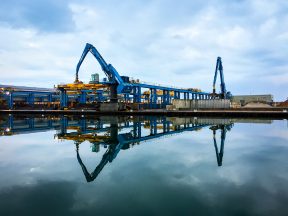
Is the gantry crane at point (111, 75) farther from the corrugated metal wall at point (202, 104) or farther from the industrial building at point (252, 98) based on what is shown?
the industrial building at point (252, 98)

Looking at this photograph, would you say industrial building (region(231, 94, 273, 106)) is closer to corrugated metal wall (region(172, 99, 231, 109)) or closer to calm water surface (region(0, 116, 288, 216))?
corrugated metal wall (region(172, 99, 231, 109))

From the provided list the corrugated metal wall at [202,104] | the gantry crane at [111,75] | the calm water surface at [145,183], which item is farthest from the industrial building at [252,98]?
the calm water surface at [145,183]

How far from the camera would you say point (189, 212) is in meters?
4.99

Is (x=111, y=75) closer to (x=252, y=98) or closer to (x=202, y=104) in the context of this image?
(x=202, y=104)

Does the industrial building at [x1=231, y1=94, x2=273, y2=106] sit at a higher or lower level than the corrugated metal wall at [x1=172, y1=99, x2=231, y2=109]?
higher

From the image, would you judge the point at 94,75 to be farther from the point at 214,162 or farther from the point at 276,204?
the point at 276,204

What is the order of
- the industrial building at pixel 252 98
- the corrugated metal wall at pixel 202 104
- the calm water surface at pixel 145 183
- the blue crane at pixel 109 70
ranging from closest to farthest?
the calm water surface at pixel 145 183 → the corrugated metal wall at pixel 202 104 → the blue crane at pixel 109 70 → the industrial building at pixel 252 98

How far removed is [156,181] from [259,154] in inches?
265

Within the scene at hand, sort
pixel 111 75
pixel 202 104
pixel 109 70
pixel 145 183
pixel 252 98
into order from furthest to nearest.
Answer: pixel 252 98
pixel 111 75
pixel 109 70
pixel 202 104
pixel 145 183

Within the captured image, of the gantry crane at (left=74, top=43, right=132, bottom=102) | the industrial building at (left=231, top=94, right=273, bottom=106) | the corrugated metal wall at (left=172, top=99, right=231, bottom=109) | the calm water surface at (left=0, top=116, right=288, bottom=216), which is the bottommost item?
the calm water surface at (left=0, top=116, right=288, bottom=216)

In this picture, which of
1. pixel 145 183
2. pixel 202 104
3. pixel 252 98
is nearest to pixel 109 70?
pixel 202 104

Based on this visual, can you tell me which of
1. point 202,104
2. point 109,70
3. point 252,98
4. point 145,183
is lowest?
point 145,183

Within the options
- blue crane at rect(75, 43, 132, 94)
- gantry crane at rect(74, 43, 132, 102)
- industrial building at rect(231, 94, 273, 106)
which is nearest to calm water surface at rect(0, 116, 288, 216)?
gantry crane at rect(74, 43, 132, 102)

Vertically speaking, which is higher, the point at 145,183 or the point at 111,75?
the point at 111,75
